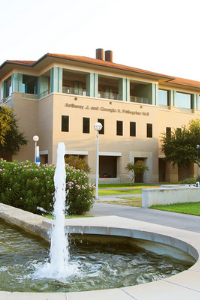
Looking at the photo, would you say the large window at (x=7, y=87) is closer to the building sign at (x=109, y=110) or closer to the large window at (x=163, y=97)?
the building sign at (x=109, y=110)

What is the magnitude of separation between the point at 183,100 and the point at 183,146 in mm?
9853

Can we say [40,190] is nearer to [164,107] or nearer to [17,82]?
[17,82]

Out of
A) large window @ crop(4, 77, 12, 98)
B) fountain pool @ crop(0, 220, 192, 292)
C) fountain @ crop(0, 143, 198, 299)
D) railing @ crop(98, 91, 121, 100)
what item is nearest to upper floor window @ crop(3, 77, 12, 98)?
large window @ crop(4, 77, 12, 98)

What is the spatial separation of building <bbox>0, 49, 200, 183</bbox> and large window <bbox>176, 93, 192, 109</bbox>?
1.91 metres

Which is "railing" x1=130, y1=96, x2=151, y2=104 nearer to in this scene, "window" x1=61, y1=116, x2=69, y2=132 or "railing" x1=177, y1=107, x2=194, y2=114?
"railing" x1=177, y1=107, x2=194, y2=114

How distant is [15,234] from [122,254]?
106 inches

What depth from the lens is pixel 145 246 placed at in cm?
619

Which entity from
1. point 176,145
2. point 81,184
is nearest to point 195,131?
point 176,145

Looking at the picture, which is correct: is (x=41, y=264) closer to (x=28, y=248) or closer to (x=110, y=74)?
(x=28, y=248)

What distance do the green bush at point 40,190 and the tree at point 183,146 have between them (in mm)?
25759

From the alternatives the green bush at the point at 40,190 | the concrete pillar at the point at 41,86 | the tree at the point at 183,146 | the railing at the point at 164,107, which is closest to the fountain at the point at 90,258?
the green bush at the point at 40,190

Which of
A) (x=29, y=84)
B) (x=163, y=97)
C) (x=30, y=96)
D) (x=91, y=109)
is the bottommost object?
(x=91, y=109)

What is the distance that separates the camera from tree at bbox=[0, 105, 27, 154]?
3222 centimetres

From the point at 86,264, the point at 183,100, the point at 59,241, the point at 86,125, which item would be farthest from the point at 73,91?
the point at 86,264
